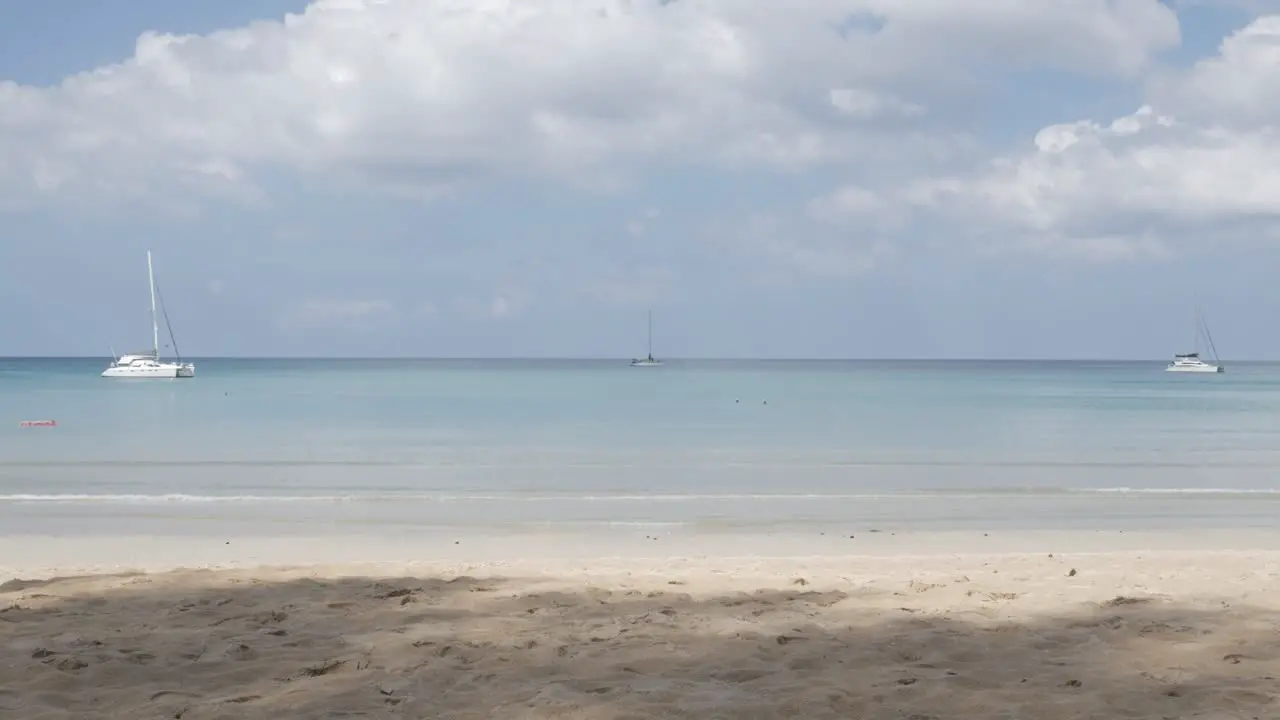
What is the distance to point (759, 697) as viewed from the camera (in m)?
5.77

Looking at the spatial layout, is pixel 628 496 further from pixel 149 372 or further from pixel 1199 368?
pixel 1199 368

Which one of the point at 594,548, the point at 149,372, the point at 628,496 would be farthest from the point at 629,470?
the point at 149,372

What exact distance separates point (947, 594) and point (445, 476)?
55.3 ft

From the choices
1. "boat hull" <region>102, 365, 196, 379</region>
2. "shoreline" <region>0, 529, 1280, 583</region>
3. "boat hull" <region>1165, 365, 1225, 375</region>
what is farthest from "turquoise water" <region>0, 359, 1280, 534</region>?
"boat hull" <region>1165, 365, 1225, 375</region>

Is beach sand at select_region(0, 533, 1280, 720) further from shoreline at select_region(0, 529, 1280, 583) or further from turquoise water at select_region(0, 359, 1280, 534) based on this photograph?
turquoise water at select_region(0, 359, 1280, 534)

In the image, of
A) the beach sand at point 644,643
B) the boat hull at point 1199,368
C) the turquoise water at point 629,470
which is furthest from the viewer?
the boat hull at point 1199,368

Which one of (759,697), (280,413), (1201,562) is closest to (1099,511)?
(1201,562)

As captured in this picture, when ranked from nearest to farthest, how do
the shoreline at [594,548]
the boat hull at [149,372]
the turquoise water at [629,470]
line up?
the shoreline at [594,548] < the turquoise water at [629,470] < the boat hull at [149,372]

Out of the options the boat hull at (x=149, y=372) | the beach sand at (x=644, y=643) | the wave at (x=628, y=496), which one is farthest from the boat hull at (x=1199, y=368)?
the beach sand at (x=644, y=643)

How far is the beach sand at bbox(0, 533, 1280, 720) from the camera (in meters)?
5.67

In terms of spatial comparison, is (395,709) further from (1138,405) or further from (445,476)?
(1138,405)

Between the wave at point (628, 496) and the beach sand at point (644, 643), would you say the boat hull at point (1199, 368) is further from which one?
the beach sand at point (644, 643)

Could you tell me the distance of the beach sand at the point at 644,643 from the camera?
567cm

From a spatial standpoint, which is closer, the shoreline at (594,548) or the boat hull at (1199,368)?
the shoreline at (594,548)
